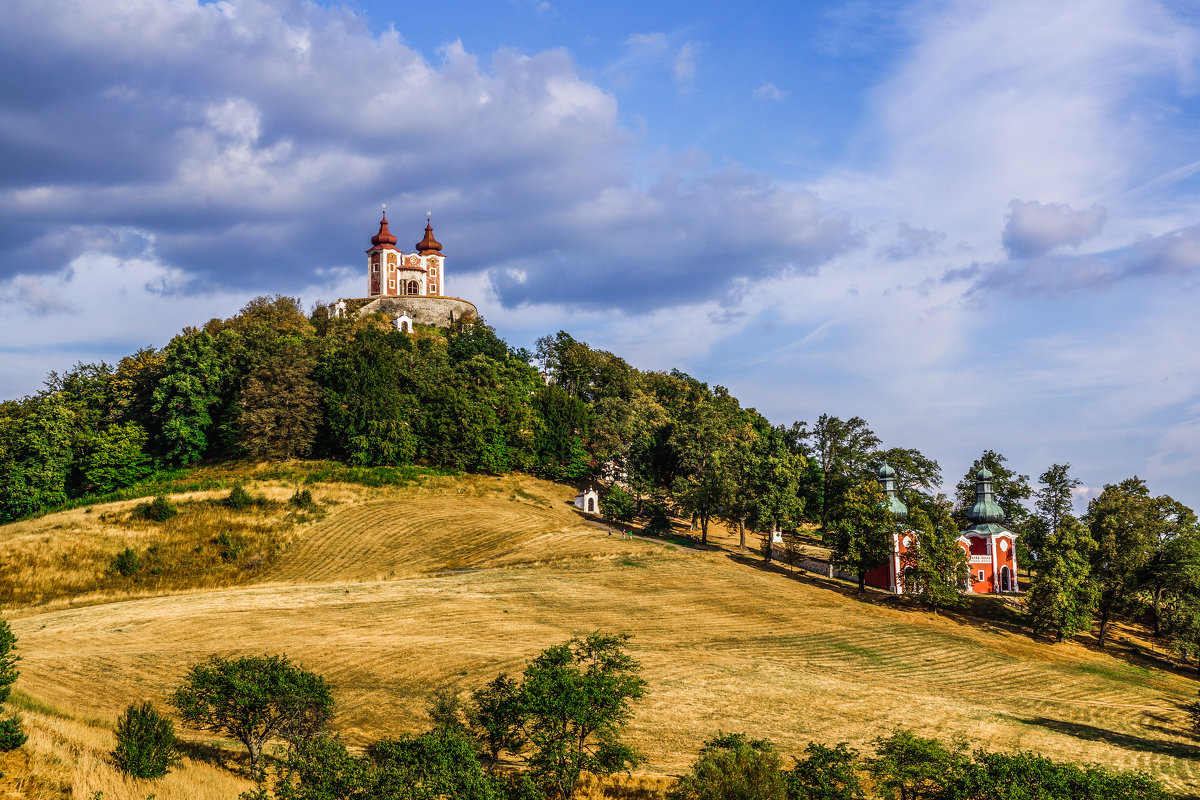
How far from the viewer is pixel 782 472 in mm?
68250

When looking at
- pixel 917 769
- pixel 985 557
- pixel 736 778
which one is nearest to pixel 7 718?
pixel 736 778

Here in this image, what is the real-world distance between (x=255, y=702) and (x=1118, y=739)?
33924 millimetres

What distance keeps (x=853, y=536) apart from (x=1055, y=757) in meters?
29.7

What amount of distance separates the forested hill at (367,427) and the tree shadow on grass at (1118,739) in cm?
3277

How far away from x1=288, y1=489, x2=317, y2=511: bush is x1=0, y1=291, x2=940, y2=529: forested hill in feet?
33.9

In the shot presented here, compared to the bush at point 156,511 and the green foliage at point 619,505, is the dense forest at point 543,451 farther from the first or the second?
the bush at point 156,511

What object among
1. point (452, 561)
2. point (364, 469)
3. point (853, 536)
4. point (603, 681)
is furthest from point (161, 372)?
point (603, 681)

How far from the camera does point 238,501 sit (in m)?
64.9

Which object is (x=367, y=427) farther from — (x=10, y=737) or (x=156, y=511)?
(x=10, y=737)

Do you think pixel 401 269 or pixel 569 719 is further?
pixel 401 269

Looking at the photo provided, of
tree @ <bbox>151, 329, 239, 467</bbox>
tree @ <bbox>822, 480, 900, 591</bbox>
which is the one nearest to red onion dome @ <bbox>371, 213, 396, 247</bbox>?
tree @ <bbox>151, 329, 239, 467</bbox>

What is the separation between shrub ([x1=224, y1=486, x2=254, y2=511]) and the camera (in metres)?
64.9

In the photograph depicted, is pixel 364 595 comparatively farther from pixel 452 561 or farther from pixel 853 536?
pixel 853 536

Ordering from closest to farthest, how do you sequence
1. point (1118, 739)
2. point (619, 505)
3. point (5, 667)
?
point (5, 667)
point (1118, 739)
point (619, 505)
